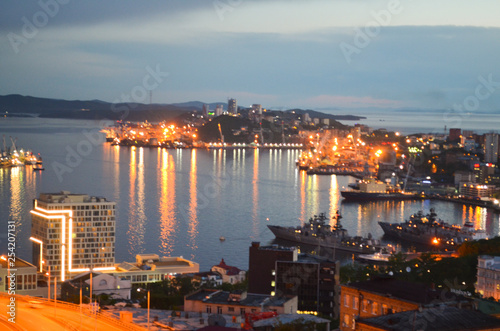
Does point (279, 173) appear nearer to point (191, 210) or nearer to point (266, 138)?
point (191, 210)

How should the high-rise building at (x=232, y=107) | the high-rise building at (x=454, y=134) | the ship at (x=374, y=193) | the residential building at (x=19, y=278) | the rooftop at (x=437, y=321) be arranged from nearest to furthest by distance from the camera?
the rooftop at (x=437, y=321), the residential building at (x=19, y=278), the ship at (x=374, y=193), the high-rise building at (x=454, y=134), the high-rise building at (x=232, y=107)

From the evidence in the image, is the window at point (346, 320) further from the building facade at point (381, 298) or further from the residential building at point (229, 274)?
the residential building at point (229, 274)

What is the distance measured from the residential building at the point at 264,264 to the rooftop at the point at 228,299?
1504 mm

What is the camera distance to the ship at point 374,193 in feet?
58.4

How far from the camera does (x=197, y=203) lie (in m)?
14.1

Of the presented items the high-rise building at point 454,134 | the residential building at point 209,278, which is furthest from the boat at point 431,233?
the high-rise building at point 454,134

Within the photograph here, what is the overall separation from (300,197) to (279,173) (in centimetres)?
593

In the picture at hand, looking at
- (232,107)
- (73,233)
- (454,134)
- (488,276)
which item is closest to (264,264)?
(488,276)

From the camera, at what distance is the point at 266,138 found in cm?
4238

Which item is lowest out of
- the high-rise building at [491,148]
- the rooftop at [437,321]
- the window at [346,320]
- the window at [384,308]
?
the window at [346,320]

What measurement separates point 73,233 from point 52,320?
17.9 ft

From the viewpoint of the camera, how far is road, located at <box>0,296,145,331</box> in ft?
9.53

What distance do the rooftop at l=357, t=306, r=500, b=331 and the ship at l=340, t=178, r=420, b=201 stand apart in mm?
14553

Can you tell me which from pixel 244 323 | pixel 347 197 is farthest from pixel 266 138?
pixel 244 323
